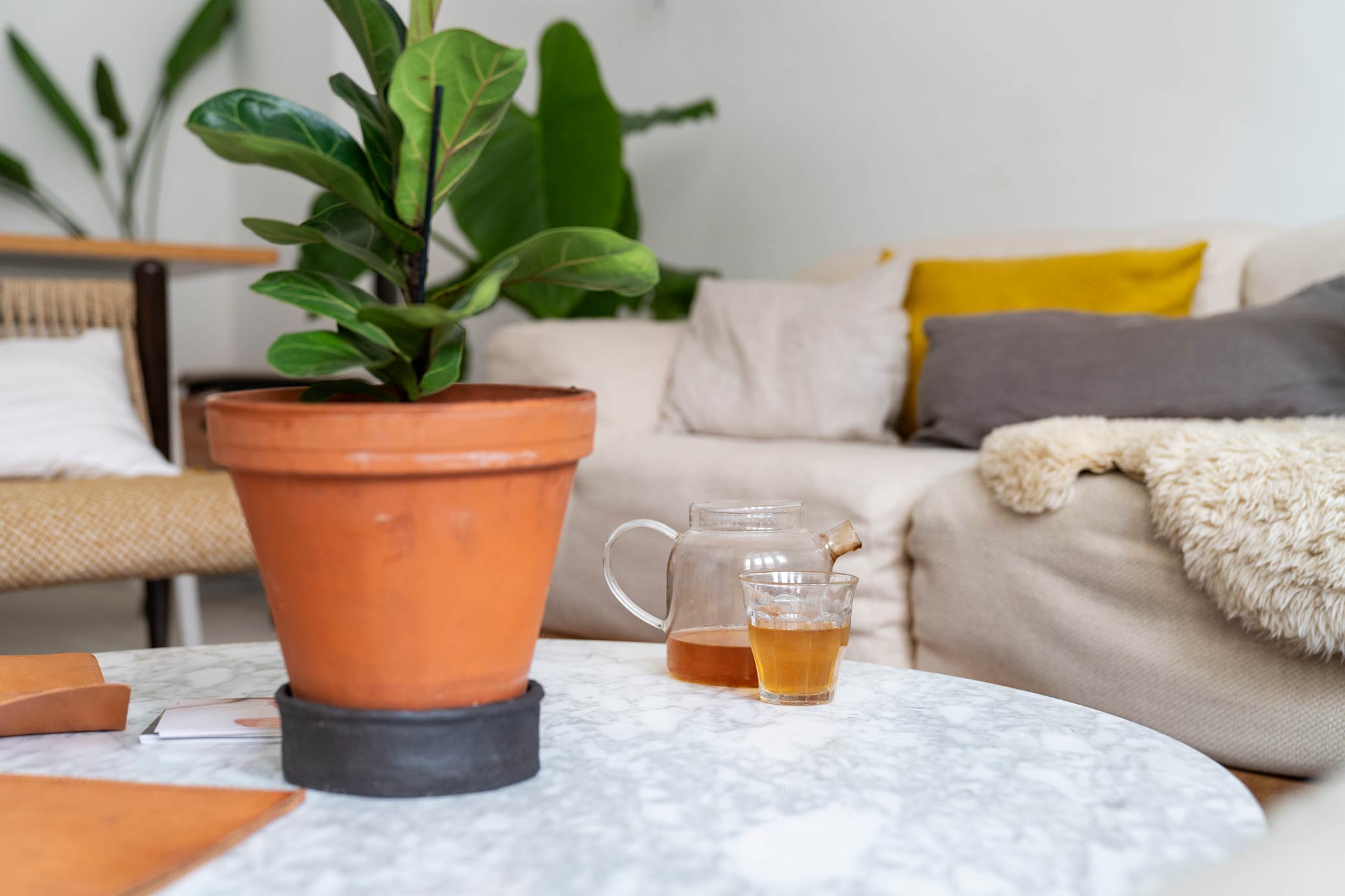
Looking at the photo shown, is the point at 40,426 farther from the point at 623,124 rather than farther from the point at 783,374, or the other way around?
the point at 623,124

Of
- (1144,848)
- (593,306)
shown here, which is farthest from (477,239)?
(1144,848)

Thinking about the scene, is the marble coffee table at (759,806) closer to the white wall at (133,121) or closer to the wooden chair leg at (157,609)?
the wooden chair leg at (157,609)

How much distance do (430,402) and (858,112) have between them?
8.61 ft

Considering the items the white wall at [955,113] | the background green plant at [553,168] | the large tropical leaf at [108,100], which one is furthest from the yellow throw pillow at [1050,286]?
the large tropical leaf at [108,100]

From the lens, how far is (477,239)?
2582 mm

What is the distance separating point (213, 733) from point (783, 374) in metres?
1.66

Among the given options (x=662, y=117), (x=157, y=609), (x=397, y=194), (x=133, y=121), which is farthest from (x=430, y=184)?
(x=133, y=121)

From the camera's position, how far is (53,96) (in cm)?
356

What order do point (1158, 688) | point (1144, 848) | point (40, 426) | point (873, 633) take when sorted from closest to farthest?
point (1144, 848) → point (1158, 688) → point (873, 633) → point (40, 426)

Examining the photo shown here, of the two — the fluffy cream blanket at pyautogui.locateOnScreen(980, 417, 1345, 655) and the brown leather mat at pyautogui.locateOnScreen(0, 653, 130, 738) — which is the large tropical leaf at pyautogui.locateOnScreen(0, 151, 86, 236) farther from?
the brown leather mat at pyautogui.locateOnScreen(0, 653, 130, 738)

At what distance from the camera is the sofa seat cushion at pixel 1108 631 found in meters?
1.17

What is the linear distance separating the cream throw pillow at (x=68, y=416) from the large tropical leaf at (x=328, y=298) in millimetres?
1559

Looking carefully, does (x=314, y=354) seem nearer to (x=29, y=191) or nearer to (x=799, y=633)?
(x=799, y=633)

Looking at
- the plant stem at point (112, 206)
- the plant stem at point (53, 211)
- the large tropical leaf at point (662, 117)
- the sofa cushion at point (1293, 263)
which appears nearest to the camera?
the sofa cushion at point (1293, 263)
